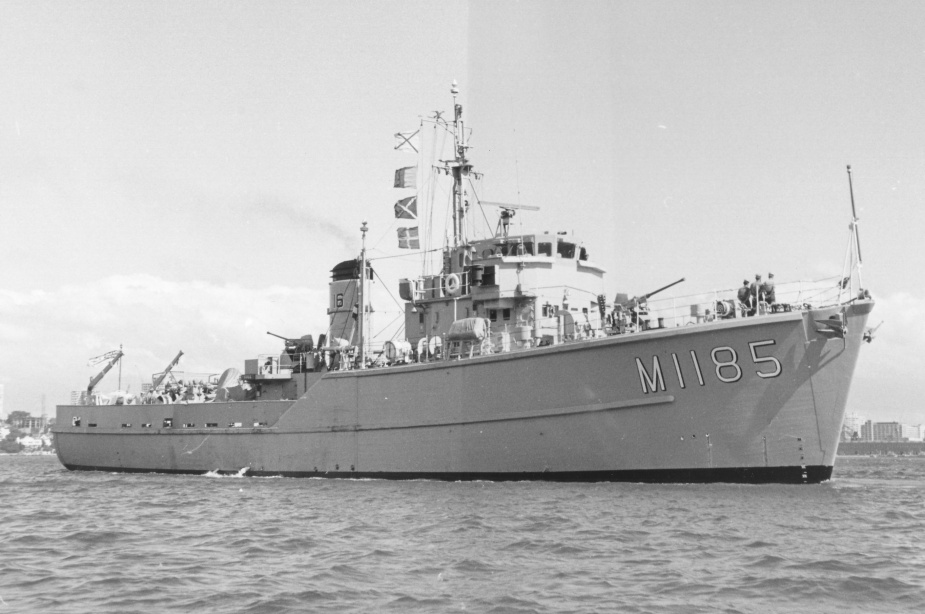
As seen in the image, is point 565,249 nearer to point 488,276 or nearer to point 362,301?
point 488,276

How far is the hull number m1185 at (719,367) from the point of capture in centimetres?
1911

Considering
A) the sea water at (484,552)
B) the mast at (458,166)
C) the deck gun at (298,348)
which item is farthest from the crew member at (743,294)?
the deck gun at (298,348)

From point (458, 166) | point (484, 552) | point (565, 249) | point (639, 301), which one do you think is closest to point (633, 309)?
point (639, 301)

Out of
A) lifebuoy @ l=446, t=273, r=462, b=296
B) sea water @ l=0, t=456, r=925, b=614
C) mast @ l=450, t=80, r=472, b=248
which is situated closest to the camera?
sea water @ l=0, t=456, r=925, b=614

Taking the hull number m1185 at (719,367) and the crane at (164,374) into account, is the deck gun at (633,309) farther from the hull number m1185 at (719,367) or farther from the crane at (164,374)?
the crane at (164,374)

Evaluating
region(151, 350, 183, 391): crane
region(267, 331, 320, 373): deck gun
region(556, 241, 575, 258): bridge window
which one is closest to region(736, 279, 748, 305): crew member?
region(556, 241, 575, 258): bridge window

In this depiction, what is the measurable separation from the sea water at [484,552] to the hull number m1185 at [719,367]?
2.29m

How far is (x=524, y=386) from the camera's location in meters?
22.1

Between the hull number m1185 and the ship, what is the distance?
31 mm

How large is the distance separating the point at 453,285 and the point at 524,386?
4.79m

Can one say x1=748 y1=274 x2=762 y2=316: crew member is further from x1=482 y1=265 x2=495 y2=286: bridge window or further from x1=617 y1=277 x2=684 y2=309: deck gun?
x1=482 y1=265 x2=495 y2=286: bridge window

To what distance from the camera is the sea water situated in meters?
9.05

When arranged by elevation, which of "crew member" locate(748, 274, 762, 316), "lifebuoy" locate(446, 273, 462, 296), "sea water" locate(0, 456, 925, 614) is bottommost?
"sea water" locate(0, 456, 925, 614)

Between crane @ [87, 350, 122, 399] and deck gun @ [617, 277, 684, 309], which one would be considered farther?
crane @ [87, 350, 122, 399]
